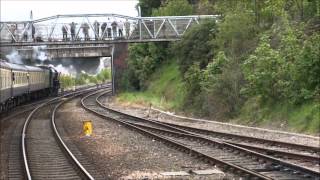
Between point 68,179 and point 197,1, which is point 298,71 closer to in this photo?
point 68,179

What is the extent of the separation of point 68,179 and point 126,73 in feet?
160

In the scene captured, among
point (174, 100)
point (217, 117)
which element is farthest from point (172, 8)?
point (217, 117)

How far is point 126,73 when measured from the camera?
62250 millimetres

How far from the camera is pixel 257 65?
25.8 m

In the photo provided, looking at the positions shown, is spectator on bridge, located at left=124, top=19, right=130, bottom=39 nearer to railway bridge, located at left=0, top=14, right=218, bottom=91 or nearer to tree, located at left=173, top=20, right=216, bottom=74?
railway bridge, located at left=0, top=14, right=218, bottom=91

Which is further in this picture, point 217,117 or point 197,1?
point 197,1

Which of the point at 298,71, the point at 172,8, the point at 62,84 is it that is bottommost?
the point at 62,84

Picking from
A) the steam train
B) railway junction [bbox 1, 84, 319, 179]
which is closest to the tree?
the steam train

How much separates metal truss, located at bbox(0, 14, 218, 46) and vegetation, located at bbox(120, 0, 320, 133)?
42.1 feet

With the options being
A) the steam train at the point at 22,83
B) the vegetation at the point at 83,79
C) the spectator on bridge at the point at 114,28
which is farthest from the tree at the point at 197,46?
the vegetation at the point at 83,79

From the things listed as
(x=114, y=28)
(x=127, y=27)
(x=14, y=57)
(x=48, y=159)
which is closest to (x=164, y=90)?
(x=127, y=27)

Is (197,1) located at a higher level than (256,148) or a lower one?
higher

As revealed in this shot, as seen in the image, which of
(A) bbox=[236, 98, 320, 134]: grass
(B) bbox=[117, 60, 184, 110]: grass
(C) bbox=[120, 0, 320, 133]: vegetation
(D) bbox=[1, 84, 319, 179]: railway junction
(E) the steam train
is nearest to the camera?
(D) bbox=[1, 84, 319, 179]: railway junction

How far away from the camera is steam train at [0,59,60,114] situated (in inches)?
1387
